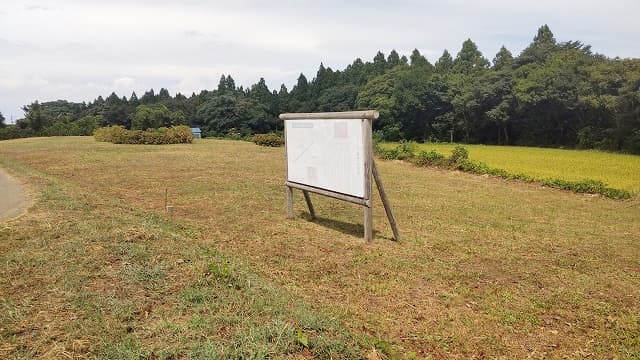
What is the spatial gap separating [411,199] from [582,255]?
5341 mm

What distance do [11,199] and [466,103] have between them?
152 feet

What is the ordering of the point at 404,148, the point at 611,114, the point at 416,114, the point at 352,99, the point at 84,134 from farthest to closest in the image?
the point at 352,99 < the point at 416,114 < the point at 84,134 < the point at 611,114 < the point at 404,148

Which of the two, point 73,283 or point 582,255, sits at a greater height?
point 73,283

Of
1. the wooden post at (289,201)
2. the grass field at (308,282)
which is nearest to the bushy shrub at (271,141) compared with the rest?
the grass field at (308,282)

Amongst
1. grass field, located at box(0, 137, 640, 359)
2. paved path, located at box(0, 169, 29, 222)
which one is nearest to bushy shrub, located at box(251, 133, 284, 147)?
paved path, located at box(0, 169, 29, 222)

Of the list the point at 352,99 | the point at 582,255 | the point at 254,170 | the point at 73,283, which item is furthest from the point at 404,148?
the point at 352,99

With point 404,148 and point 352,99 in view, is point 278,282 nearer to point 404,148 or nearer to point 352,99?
point 404,148

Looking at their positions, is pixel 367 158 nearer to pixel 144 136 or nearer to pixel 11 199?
pixel 11 199

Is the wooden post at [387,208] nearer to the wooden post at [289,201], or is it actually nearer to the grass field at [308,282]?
the grass field at [308,282]

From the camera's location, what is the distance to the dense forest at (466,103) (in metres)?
35.7

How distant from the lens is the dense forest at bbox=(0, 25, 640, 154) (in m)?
35.7

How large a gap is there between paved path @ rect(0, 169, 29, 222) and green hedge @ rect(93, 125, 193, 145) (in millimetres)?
19845

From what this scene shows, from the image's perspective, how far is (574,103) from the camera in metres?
38.3

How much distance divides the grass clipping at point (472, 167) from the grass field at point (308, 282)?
111 inches
